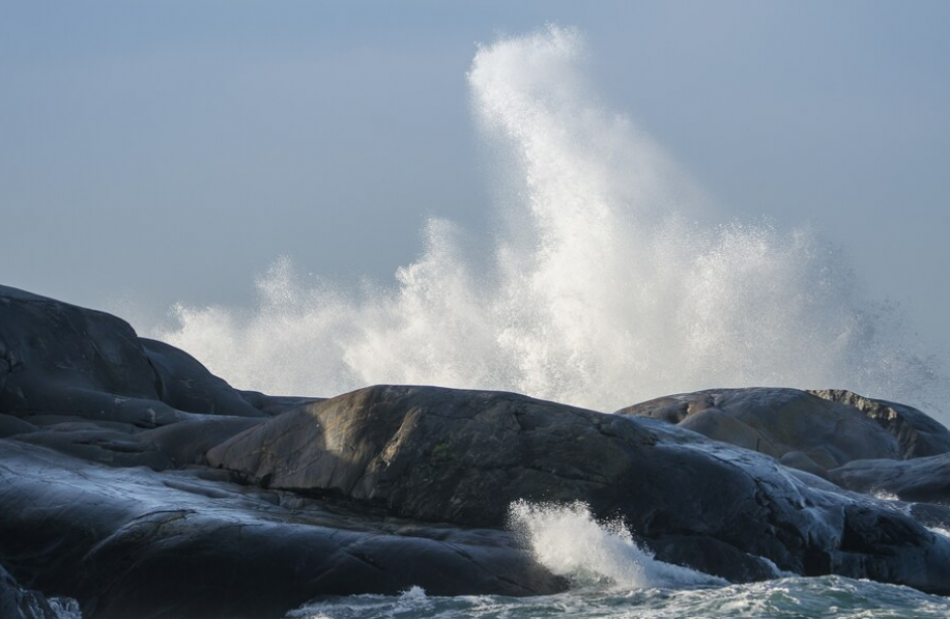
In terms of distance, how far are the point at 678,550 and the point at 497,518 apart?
1.54m

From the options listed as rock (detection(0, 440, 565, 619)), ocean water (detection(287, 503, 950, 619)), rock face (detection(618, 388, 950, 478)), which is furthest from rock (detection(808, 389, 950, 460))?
rock (detection(0, 440, 565, 619))

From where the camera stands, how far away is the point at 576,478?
11.2m

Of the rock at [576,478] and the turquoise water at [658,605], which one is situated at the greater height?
the rock at [576,478]

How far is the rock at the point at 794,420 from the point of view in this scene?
72.8 feet

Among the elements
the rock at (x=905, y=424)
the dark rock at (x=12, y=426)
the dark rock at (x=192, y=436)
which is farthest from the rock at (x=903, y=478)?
the dark rock at (x=12, y=426)

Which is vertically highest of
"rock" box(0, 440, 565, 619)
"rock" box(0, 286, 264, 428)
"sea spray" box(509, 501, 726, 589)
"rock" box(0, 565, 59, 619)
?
"rock" box(0, 286, 264, 428)

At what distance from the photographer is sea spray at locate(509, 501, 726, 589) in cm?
1010

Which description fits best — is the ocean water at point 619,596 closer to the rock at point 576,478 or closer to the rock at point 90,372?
the rock at point 576,478

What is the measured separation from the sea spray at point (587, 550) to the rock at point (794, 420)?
10.7 metres

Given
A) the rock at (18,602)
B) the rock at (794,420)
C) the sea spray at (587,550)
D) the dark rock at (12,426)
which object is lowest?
the rock at (18,602)

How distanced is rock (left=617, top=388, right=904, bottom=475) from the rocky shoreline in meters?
7.10

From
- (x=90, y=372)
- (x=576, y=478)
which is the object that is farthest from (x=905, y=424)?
(x=90, y=372)

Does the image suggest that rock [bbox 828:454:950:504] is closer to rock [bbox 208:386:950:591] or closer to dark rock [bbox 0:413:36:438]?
rock [bbox 208:386:950:591]

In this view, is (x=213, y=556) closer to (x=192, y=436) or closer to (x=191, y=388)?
(x=192, y=436)
